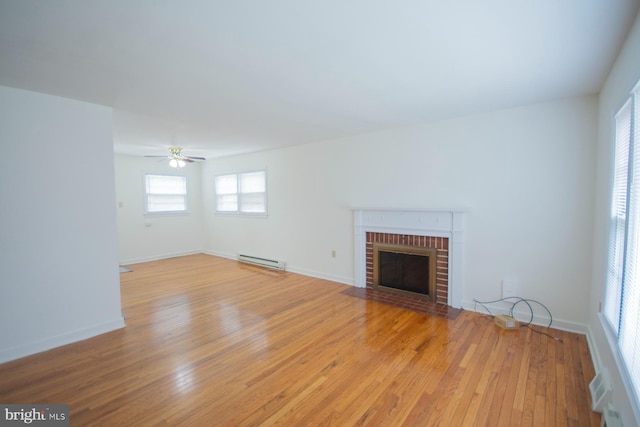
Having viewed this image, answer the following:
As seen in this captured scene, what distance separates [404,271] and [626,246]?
2.69 m

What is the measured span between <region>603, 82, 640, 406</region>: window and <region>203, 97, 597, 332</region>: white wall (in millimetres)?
924

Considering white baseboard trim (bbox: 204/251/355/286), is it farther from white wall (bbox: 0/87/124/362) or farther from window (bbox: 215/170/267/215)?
white wall (bbox: 0/87/124/362)

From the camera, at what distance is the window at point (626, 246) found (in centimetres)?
154

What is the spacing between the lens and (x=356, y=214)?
182 inches

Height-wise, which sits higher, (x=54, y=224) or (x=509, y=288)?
(x=54, y=224)

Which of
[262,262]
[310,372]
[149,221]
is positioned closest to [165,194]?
[149,221]

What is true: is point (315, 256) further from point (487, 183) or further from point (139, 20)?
point (139, 20)

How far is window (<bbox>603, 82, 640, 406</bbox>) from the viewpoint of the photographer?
1535 mm

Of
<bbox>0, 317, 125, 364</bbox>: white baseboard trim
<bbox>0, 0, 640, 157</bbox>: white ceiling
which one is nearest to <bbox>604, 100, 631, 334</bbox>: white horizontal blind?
<bbox>0, 0, 640, 157</bbox>: white ceiling

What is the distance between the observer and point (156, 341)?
296 cm

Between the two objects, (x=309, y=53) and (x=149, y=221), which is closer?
(x=309, y=53)

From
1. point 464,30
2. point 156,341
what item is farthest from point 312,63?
point 156,341

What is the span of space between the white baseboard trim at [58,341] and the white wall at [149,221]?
379 centimetres

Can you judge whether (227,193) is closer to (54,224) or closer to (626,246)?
(54,224)
